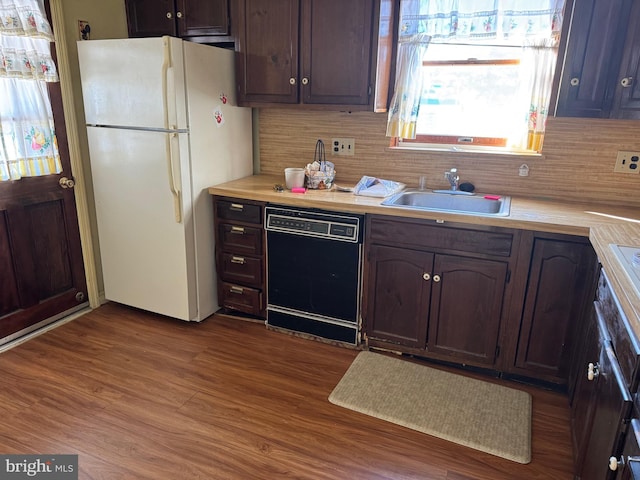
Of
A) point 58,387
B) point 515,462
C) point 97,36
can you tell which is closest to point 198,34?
point 97,36

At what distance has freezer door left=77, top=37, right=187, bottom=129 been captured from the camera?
2457mm

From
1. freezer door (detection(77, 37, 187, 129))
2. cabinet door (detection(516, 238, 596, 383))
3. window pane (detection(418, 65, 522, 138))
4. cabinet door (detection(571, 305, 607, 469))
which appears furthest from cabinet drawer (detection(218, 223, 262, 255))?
cabinet door (detection(571, 305, 607, 469))

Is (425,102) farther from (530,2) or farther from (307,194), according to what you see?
Answer: (307,194)

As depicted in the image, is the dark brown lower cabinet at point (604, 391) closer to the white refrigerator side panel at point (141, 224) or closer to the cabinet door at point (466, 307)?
the cabinet door at point (466, 307)

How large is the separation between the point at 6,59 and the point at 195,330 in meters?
1.81

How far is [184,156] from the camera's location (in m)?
2.60

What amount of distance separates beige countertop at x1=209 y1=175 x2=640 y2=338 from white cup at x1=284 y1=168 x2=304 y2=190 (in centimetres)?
12

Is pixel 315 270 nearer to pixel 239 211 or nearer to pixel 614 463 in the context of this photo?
pixel 239 211

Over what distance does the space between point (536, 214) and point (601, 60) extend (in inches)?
29.5

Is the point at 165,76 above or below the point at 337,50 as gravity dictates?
below

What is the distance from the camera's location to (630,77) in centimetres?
204

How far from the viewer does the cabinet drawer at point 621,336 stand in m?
1.16

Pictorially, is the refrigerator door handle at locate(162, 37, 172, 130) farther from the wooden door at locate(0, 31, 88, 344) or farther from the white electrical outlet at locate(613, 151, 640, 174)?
the white electrical outlet at locate(613, 151, 640, 174)

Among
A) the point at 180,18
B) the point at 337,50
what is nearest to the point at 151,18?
the point at 180,18
